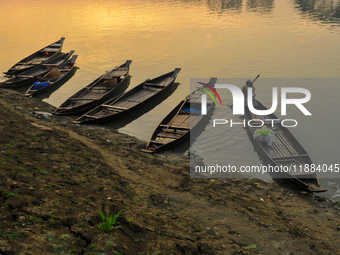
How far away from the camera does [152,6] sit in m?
55.2

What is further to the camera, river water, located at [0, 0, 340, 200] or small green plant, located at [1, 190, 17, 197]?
river water, located at [0, 0, 340, 200]

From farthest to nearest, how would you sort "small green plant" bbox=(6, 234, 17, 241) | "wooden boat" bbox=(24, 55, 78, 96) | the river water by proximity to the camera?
"wooden boat" bbox=(24, 55, 78, 96), the river water, "small green plant" bbox=(6, 234, 17, 241)

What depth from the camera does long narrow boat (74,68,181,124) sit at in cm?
1795

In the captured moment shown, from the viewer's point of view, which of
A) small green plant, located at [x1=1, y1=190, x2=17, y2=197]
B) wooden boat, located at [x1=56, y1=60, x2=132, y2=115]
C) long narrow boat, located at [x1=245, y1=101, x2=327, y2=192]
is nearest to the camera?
small green plant, located at [x1=1, y1=190, x2=17, y2=197]

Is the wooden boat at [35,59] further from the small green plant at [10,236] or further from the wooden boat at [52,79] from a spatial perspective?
the small green plant at [10,236]

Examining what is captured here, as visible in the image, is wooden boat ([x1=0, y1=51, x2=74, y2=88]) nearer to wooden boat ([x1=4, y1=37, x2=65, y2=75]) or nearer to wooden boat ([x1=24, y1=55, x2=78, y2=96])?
wooden boat ([x1=4, y1=37, x2=65, y2=75])

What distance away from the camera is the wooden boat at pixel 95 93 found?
18984 mm

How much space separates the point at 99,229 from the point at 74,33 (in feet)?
124

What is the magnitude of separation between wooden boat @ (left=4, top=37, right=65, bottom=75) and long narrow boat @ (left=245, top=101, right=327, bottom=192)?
18.5 meters

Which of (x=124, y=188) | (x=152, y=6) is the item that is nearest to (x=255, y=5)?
(x=152, y=6)

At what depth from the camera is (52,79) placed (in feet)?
78.7

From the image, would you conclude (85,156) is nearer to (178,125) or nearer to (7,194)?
(7,194)

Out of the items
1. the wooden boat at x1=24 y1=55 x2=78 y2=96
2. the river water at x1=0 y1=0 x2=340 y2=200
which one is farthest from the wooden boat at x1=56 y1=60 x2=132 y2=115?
the wooden boat at x1=24 y1=55 x2=78 y2=96

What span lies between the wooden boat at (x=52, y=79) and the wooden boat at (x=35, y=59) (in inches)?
86.3
